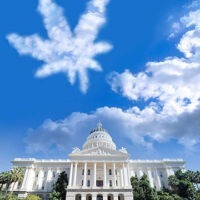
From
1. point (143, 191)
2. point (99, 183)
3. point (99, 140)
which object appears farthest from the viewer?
point (99, 140)

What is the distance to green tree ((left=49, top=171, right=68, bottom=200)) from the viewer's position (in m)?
55.6

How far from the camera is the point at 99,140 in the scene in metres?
79.0

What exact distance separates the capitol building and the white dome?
429 inches

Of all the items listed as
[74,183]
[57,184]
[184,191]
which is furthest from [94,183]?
[184,191]

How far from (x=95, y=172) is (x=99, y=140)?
19541mm

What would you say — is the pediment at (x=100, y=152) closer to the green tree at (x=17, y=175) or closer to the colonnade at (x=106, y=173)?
the colonnade at (x=106, y=173)

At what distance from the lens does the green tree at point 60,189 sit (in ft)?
182

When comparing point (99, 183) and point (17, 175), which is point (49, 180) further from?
point (99, 183)

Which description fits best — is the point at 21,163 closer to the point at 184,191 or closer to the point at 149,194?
the point at 149,194

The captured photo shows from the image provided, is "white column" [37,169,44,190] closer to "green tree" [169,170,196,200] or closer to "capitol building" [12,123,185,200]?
"capitol building" [12,123,185,200]

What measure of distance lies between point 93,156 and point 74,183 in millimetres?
9283

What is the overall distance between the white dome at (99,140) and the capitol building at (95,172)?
1089cm

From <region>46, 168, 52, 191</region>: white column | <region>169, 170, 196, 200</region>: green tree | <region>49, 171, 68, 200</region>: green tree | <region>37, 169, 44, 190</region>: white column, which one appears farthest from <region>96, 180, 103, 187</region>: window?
<region>169, 170, 196, 200</region>: green tree

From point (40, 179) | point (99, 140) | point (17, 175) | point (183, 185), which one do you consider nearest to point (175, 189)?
point (183, 185)
